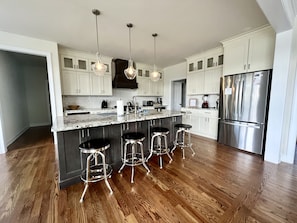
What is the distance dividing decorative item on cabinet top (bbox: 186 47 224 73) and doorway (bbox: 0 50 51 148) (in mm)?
5271

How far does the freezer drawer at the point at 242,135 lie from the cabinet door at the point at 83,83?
4261 mm

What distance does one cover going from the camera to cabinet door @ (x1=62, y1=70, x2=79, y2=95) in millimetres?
4011

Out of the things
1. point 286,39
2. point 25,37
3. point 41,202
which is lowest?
point 41,202

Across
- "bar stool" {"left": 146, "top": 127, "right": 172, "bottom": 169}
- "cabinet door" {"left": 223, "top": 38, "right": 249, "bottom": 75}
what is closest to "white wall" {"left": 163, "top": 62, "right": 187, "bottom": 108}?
"cabinet door" {"left": 223, "top": 38, "right": 249, "bottom": 75}

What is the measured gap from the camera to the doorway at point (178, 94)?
6215mm

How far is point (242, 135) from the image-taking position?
3.10m

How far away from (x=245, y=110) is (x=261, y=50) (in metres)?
1.33

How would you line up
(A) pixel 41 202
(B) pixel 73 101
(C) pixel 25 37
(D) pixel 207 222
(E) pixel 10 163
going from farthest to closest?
(B) pixel 73 101
(C) pixel 25 37
(E) pixel 10 163
(A) pixel 41 202
(D) pixel 207 222

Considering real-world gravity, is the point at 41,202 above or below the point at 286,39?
below

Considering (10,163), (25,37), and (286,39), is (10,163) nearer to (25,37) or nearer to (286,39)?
(25,37)

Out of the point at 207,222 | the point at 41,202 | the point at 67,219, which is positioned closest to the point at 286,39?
the point at 207,222

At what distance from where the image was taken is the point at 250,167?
238cm

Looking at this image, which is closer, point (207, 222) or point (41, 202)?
point (207, 222)

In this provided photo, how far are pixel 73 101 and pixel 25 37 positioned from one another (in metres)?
2.05
